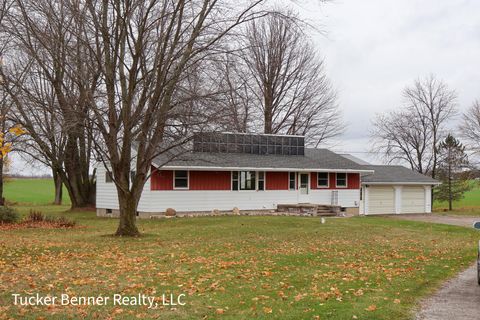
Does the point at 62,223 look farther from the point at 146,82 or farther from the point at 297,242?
the point at 297,242

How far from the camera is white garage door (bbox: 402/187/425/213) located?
41.2 m

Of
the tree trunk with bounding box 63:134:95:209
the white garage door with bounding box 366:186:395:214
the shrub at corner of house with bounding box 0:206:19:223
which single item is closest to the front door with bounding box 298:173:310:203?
the white garage door with bounding box 366:186:395:214

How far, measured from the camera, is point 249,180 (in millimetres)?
34156

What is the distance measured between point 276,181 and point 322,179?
3822mm

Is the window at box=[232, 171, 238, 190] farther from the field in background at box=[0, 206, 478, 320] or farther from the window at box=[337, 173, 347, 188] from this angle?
the field in background at box=[0, 206, 478, 320]

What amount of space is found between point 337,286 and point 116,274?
4.38 m

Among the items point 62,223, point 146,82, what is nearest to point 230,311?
point 146,82

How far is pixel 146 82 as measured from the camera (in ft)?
60.5

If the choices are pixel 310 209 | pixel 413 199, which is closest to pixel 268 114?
pixel 413 199

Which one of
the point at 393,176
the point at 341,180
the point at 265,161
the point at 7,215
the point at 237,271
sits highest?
the point at 265,161

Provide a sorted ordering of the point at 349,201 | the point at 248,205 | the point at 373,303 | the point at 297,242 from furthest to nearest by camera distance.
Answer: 1. the point at 349,201
2. the point at 248,205
3. the point at 297,242
4. the point at 373,303

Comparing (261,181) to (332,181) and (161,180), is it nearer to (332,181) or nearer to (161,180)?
(332,181)

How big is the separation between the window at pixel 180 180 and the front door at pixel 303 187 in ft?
27.2

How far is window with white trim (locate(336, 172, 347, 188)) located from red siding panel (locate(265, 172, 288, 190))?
441 cm
